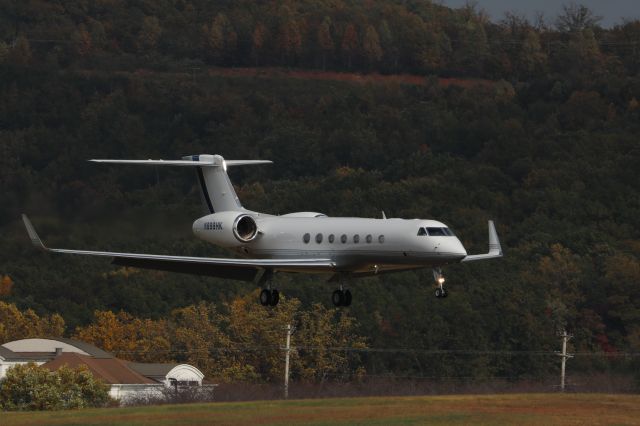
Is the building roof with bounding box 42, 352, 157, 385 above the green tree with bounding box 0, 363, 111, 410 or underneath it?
above

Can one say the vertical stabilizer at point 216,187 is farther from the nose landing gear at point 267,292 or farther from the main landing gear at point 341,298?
the main landing gear at point 341,298

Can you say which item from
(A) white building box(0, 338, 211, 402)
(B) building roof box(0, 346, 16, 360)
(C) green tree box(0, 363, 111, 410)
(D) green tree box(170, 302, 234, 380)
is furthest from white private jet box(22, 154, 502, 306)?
Result: (D) green tree box(170, 302, 234, 380)

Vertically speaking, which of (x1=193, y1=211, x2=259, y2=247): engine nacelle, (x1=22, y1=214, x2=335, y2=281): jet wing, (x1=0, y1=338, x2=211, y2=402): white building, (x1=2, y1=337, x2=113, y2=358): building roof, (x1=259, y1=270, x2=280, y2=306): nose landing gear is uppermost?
(x1=2, y1=337, x2=113, y2=358): building roof

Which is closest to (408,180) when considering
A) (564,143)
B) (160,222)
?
(564,143)

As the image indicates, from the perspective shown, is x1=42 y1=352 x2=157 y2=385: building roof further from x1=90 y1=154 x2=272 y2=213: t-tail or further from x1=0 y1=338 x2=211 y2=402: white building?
x1=90 y1=154 x2=272 y2=213: t-tail

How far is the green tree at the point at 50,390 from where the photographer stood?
97500mm

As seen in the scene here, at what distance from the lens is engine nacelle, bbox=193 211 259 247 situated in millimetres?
62906

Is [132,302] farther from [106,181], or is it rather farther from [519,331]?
[519,331]

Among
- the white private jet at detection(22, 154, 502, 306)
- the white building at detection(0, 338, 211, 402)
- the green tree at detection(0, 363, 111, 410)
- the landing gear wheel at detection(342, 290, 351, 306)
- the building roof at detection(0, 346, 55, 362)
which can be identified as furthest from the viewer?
the building roof at detection(0, 346, 55, 362)

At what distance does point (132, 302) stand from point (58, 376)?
49791 mm

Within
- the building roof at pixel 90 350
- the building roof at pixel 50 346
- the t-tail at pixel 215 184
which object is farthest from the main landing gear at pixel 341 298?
the building roof at pixel 50 346

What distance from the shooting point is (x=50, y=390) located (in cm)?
9844

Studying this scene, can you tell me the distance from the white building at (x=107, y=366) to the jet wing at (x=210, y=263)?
171 feet

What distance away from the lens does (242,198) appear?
17950cm
